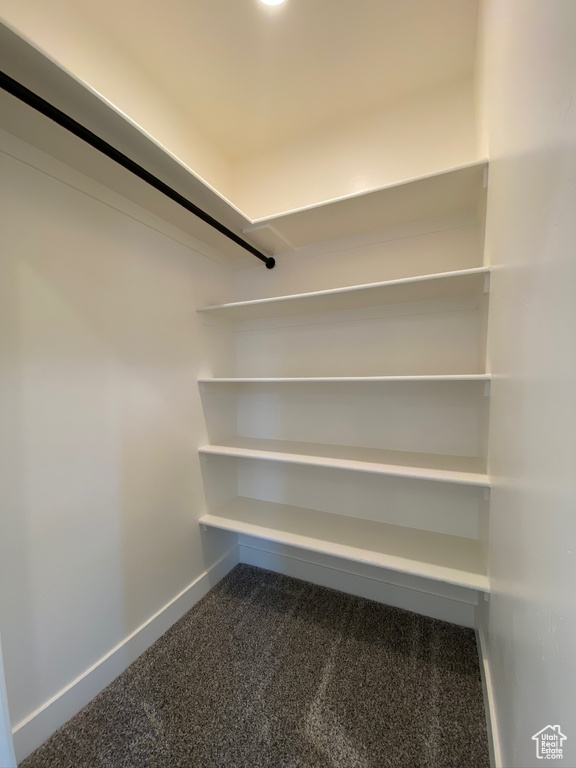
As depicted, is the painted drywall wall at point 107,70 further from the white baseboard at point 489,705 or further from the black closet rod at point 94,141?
the white baseboard at point 489,705

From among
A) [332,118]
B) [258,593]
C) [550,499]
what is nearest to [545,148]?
[550,499]

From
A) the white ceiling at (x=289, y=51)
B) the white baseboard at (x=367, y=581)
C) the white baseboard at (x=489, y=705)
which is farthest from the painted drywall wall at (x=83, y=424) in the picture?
the white baseboard at (x=489, y=705)

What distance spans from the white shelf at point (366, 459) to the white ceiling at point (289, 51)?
1945mm

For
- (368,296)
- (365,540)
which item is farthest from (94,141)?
(365,540)

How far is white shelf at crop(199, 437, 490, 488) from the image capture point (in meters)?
1.30

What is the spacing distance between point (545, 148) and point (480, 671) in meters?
1.92

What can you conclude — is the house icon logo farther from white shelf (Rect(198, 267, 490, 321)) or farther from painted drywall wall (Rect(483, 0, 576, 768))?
white shelf (Rect(198, 267, 490, 321))

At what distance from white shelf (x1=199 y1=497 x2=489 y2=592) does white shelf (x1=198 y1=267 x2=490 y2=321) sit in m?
1.24

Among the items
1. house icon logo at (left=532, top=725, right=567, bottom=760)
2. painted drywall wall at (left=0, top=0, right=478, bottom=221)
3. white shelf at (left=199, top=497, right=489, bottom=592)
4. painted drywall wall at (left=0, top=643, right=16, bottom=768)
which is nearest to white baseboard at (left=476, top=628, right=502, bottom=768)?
white shelf at (left=199, top=497, right=489, bottom=592)

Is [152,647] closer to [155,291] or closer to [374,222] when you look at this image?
[155,291]

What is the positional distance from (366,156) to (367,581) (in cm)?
251

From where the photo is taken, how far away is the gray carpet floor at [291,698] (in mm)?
1074

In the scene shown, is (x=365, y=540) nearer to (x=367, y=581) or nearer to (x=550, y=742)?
(x=367, y=581)

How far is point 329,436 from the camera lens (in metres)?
1.94
